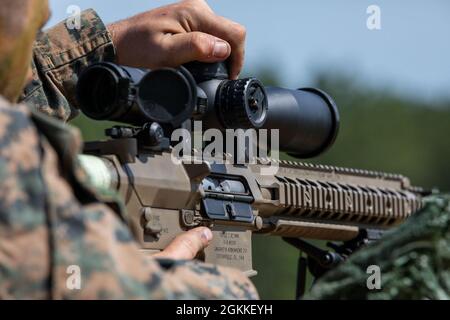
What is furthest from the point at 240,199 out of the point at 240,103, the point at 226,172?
the point at 240,103

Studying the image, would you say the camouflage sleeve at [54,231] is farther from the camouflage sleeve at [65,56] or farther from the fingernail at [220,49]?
the camouflage sleeve at [65,56]

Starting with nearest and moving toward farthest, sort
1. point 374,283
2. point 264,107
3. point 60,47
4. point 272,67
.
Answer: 1. point 374,283
2. point 264,107
3. point 60,47
4. point 272,67

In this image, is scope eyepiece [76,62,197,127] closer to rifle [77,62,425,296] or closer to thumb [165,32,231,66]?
rifle [77,62,425,296]

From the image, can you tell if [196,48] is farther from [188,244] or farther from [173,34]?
[188,244]

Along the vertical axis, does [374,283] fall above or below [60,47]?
below

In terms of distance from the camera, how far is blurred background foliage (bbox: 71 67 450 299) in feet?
114

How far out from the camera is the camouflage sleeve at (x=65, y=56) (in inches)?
161

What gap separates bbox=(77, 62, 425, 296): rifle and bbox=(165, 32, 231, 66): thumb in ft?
0.10

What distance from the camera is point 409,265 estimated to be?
2.14 metres

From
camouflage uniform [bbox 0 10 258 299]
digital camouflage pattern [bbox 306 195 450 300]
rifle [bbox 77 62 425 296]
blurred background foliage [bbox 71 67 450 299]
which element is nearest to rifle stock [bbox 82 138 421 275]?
rifle [bbox 77 62 425 296]

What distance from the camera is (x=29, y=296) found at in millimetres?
1897
